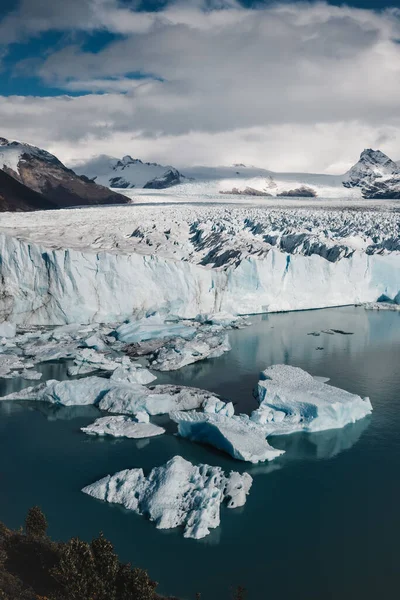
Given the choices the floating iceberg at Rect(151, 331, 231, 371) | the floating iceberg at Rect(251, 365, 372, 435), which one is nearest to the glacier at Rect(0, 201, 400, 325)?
the floating iceberg at Rect(151, 331, 231, 371)

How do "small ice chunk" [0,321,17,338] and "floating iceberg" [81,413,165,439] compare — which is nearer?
"floating iceberg" [81,413,165,439]

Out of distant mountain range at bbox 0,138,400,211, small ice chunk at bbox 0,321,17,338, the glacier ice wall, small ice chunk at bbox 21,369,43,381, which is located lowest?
small ice chunk at bbox 21,369,43,381

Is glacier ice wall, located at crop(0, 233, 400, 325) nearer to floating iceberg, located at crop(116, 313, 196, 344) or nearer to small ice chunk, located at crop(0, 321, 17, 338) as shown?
small ice chunk, located at crop(0, 321, 17, 338)

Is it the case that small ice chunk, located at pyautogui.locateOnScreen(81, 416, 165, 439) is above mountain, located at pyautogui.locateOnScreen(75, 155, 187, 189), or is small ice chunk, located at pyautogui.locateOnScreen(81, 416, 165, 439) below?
below

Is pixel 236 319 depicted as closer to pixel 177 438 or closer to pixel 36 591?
pixel 177 438

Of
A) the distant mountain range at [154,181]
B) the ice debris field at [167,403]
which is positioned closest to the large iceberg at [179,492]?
the ice debris field at [167,403]

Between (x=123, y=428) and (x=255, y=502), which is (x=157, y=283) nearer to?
(x=123, y=428)

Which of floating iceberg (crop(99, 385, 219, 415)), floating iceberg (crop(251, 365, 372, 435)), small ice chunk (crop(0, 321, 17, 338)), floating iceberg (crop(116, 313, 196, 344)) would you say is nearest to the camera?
floating iceberg (crop(251, 365, 372, 435))

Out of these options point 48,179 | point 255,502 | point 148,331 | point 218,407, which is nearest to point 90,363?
point 148,331

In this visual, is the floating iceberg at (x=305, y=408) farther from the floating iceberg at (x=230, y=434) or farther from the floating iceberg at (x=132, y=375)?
the floating iceberg at (x=132, y=375)
